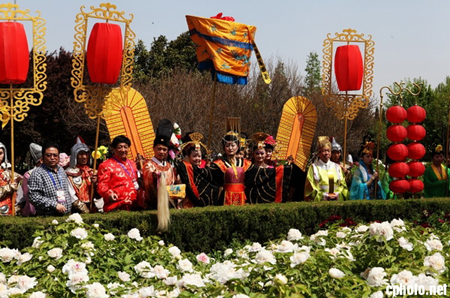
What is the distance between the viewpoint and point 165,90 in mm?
23125

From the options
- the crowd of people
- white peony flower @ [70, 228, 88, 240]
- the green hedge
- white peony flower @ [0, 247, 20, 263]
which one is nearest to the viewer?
white peony flower @ [0, 247, 20, 263]

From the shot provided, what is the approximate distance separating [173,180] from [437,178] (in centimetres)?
489

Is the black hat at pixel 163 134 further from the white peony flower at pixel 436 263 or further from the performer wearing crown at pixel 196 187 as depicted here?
the white peony flower at pixel 436 263

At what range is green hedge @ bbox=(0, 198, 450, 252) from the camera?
20.3ft

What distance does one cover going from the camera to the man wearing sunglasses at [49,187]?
6531 mm

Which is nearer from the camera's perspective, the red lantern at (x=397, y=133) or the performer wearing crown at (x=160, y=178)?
the performer wearing crown at (x=160, y=178)

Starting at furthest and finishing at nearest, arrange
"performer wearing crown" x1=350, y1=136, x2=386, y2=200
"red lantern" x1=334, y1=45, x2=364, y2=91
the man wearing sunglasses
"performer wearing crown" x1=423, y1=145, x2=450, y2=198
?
"performer wearing crown" x1=423, y1=145, x2=450, y2=198 → "red lantern" x1=334, y1=45, x2=364, y2=91 → "performer wearing crown" x1=350, y1=136, x2=386, y2=200 → the man wearing sunglasses

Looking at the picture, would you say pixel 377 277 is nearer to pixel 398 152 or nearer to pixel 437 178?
pixel 398 152

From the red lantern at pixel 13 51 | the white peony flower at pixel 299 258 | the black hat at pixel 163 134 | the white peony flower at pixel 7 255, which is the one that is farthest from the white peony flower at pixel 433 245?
the red lantern at pixel 13 51

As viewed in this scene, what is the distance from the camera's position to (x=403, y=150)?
920cm

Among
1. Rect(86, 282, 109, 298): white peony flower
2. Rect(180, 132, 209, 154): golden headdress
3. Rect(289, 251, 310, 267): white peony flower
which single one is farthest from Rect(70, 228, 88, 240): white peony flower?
Rect(180, 132, 209, 154): golden headdress

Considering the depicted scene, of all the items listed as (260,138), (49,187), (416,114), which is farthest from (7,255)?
(416,114)

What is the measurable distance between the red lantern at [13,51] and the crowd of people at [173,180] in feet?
3.14

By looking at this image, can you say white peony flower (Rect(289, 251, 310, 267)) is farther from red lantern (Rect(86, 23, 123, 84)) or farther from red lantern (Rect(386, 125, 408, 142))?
red lantern (Rect(386, 125, 408, 142))
